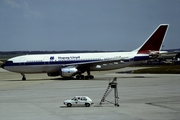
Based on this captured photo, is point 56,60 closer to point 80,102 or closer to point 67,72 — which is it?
point 67,72

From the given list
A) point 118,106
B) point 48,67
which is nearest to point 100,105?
point 118,106

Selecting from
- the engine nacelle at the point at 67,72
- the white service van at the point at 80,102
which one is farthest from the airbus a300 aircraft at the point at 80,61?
the white service van at the point at 80,102

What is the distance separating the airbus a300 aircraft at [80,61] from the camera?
5656 centimetres

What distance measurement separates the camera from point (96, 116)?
21.5 metres

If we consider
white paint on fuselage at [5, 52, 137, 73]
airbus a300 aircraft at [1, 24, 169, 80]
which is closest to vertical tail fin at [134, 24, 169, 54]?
airbus a300 aircraft at [1, 24, 169, 80]

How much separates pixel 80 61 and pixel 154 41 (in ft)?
39.6

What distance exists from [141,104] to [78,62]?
32.2m

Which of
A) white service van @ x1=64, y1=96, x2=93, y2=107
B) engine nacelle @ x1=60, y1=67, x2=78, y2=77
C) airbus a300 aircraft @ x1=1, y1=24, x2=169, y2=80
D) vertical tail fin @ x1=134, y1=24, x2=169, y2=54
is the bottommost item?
white service van @ x1=64, y1=96, x2=93, y2=107

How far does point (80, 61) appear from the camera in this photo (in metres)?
58.2

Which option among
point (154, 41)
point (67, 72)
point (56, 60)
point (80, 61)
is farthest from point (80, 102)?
point (154, 41)

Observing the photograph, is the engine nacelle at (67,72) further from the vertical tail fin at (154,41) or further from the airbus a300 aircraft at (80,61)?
the vertical tail fin at (154,41)

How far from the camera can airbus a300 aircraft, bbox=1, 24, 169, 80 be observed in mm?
56562

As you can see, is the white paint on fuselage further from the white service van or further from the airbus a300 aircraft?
the white service van

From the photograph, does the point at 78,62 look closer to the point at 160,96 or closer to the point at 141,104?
the point at 160,96
